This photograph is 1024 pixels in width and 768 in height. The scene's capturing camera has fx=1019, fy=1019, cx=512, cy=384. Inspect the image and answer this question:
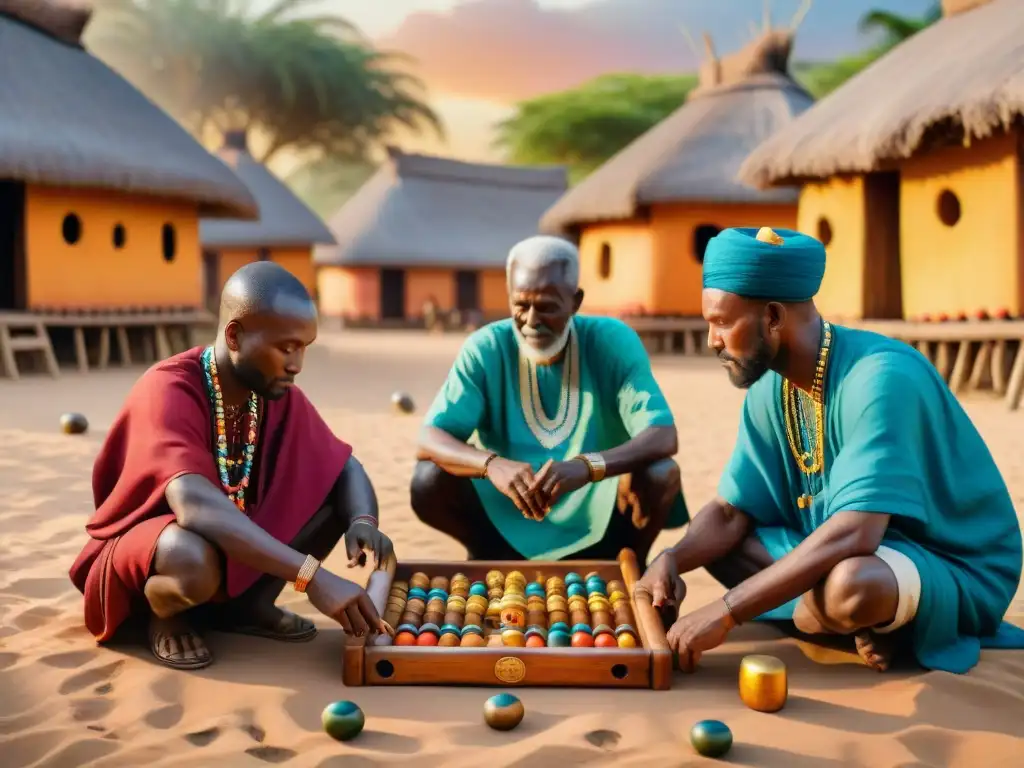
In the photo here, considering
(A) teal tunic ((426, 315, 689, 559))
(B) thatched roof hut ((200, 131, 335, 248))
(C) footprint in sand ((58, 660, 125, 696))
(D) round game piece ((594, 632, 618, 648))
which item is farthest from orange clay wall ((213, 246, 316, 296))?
(D) round game piece ((594, 632, 618, 648))

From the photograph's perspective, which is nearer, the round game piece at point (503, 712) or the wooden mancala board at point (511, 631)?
the round game piece at point (503, 712)

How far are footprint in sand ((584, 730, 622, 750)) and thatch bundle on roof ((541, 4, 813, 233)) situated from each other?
13.9 metres

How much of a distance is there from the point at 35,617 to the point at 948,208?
10.3m

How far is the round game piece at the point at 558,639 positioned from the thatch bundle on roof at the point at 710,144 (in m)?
13.4

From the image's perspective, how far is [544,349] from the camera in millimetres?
3982

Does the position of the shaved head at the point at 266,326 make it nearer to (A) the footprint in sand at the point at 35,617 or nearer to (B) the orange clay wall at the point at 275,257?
(A) the footprint in sand at the point at 35,617

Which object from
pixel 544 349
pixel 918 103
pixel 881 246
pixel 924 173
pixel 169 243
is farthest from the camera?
pixel 169 243

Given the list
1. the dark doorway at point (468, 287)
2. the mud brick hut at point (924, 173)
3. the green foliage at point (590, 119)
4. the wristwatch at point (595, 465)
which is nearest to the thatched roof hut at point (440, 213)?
the dark doorway at point (468, 287)

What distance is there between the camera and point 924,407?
291 centimetres

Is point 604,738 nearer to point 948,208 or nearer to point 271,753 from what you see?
point 271,753

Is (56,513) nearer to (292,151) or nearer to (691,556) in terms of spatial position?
(691,556)

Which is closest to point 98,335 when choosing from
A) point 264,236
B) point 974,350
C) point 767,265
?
point 264,236

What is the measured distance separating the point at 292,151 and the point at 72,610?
3812 cm

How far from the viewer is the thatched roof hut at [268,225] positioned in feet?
79.5
